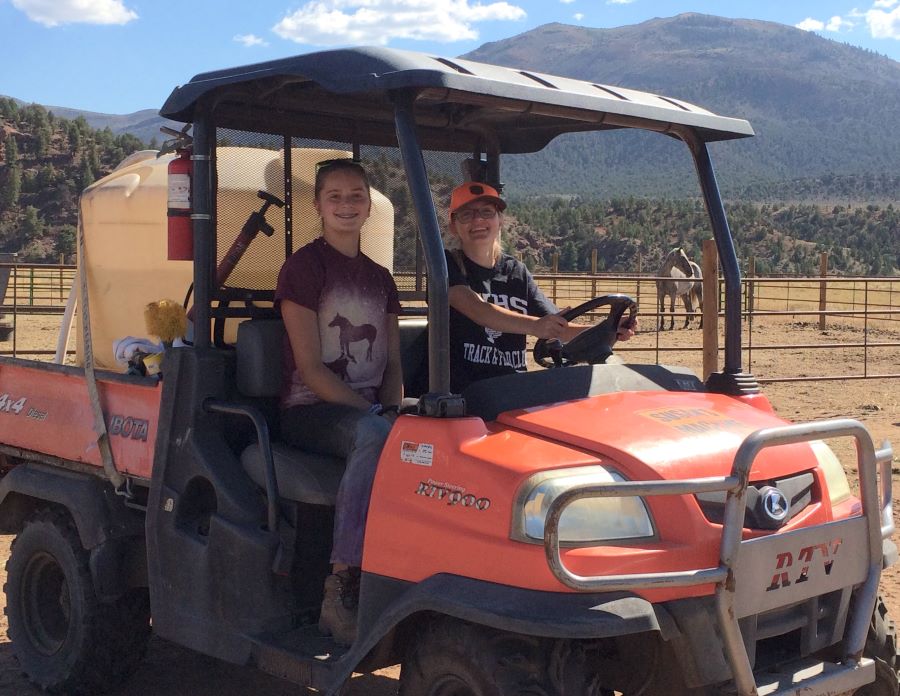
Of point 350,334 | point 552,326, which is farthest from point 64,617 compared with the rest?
point 552,326

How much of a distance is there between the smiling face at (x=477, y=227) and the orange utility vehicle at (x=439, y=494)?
50cm

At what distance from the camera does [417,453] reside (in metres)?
3.40

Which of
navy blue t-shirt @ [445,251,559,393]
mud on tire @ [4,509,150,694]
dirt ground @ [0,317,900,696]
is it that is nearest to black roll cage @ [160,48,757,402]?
navy blue t-shirt @ [445,251,559,393]

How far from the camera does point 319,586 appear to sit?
413cm

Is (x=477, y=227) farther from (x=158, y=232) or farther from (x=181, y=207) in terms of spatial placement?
(x=158, y=232)

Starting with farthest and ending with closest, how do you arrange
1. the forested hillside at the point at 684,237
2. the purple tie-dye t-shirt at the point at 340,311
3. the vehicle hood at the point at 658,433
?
the forested hillside at the point at 684,237 < the purple tie-dye t-shirt at the point at 340,311 < the vehicle hood at the point at 658,433

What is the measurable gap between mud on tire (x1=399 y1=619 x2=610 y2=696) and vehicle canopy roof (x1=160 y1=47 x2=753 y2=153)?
149cm

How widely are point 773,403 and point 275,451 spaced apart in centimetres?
1001

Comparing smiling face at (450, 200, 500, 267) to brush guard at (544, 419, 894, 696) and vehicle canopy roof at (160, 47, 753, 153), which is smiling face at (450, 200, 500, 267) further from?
brush guard at (544, 419, 894, 696)

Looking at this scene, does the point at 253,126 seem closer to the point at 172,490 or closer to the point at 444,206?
the point at 444,206

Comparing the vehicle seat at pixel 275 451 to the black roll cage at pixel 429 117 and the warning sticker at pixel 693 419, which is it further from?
the warning sticker at pixel 693 419

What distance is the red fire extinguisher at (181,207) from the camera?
430 cm

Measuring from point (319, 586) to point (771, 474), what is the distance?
5.28 feet

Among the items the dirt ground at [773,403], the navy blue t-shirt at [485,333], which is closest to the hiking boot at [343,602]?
the navy blue t-shirt at [485,333]
